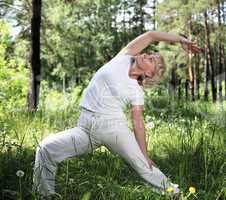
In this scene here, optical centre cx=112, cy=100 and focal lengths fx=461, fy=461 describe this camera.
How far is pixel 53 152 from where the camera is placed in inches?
143

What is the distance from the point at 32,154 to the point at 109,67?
1470 mm

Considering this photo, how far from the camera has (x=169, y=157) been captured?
502 centimetres

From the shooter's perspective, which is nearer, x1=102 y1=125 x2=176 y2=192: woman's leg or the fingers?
x1=102 y1=125 x2=176 y2=192: woman's leg

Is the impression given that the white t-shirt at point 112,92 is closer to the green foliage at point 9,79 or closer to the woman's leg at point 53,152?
the woman's leg at point 53,152

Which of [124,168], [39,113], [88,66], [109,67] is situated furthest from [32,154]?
[88,66]

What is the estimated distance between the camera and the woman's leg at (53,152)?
3535mm

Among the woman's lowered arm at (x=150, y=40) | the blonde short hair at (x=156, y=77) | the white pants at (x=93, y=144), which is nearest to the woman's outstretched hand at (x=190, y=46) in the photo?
the woman's lowered arm at (x=150, y=40)

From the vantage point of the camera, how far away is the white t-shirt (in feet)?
12.2

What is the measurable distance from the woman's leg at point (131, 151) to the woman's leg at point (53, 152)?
195 millimetres

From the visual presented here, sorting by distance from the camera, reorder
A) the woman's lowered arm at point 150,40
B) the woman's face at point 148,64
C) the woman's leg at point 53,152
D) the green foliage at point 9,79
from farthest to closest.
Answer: the green foliage at point 9,79 → the woman's lowered arm at point 150,40 → the woman's face at point 148,64 → the woman's leg at point 53,152

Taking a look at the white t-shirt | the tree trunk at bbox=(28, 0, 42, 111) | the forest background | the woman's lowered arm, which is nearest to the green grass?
the forest background

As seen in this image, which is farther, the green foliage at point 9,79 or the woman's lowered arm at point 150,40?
the green foliage at point 9,79

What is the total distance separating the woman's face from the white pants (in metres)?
0.46

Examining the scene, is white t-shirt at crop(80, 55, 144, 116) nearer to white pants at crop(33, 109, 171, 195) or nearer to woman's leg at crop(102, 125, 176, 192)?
white pants at crop(33, 109, 171, 195)
